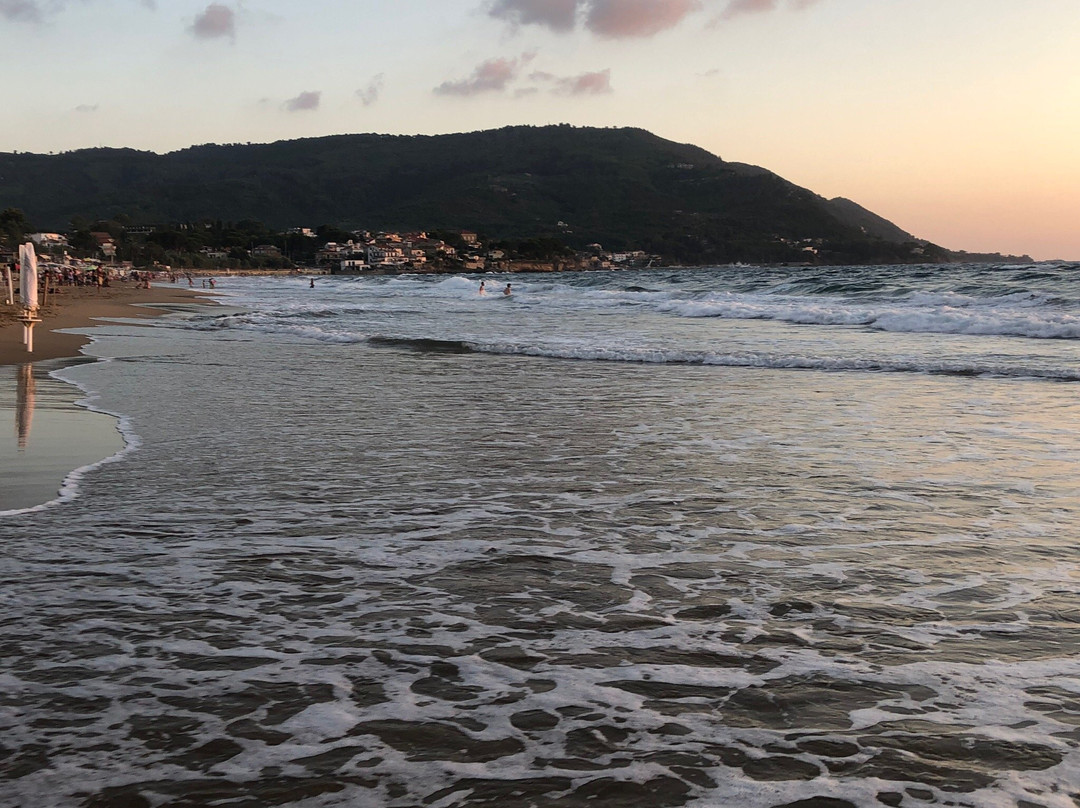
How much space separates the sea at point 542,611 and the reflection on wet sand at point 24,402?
109 mm

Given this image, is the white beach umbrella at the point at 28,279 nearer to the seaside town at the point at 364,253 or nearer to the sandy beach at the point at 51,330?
the sandy beach at the point at 51,330

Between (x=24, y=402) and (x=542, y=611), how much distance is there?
889 centimetres

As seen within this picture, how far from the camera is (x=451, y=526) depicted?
5738 mm

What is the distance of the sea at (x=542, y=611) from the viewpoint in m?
2.88

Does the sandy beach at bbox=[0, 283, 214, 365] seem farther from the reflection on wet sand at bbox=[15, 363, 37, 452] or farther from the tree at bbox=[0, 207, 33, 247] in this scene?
the tree at bbox=[0, 207, 33, 247]

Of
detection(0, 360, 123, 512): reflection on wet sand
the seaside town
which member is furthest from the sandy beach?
the seaside town

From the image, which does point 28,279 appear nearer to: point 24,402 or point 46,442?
point 24,402

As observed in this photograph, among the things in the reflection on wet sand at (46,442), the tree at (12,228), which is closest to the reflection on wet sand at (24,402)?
the reflection on wet sand at (46,442)

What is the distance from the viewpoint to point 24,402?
416 inches

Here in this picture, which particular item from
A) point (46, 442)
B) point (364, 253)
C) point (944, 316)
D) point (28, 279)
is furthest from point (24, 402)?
point (364, 253)

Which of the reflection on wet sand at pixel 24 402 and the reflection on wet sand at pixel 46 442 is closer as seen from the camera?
the reflection on wet sand at pixel 46 442

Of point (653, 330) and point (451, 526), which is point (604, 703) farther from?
point (653, 330)

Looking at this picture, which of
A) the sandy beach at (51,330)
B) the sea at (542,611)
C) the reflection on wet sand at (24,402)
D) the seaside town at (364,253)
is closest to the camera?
the sea at (542,611)

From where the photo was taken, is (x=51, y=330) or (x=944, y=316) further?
(x=944, y=316)
